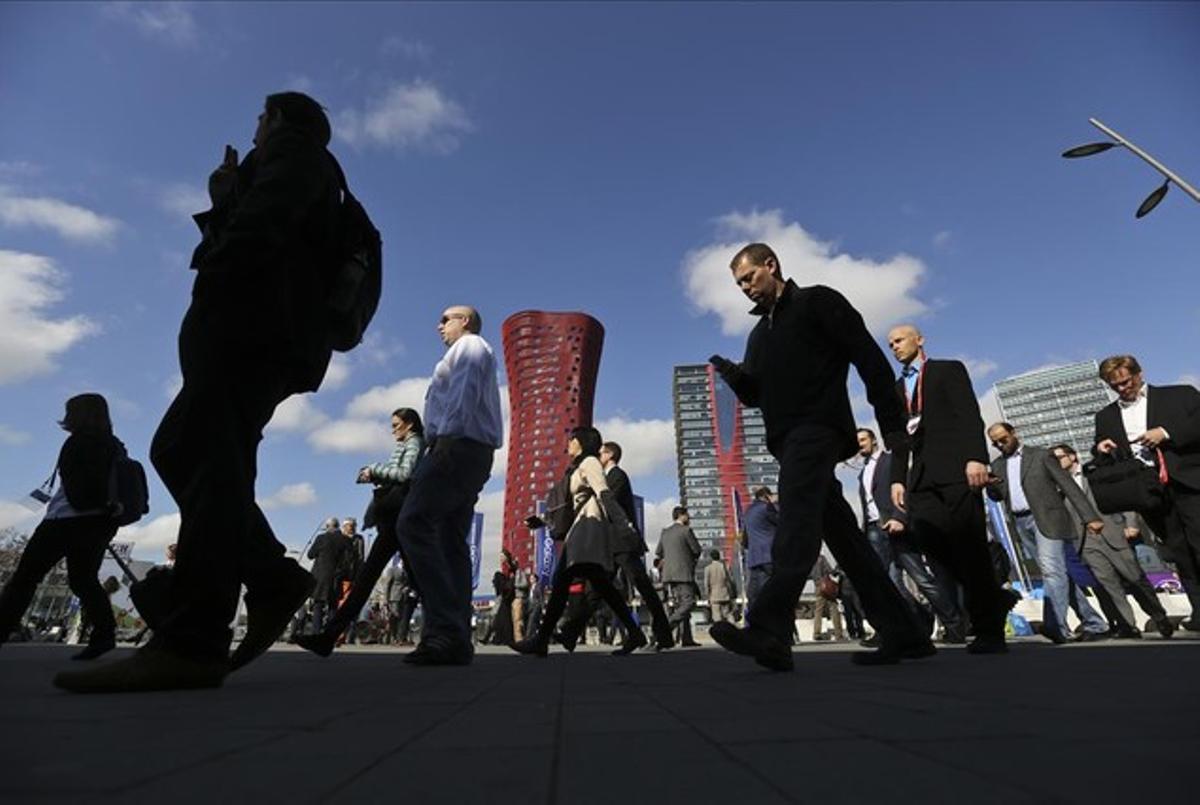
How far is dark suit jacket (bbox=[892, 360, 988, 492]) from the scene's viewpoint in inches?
179

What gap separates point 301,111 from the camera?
10.2 feet

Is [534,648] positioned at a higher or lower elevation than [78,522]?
lower

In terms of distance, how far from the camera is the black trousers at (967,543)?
4363 mm

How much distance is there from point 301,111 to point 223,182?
1.47 ft

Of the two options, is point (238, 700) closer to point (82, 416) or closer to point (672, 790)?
point (672, 790)

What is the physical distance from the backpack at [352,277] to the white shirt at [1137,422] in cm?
492

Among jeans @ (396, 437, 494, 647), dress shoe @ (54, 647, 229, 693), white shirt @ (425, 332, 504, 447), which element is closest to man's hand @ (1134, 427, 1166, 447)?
white shirt @ (425, 332, 504, 447)

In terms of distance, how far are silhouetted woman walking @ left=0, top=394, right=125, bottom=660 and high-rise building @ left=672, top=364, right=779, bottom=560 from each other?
396ft

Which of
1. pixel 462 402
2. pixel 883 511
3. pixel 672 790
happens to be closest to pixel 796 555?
pixel 462 402

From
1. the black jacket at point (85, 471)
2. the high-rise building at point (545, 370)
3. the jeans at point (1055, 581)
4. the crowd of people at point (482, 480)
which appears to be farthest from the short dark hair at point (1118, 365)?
the high-rise building at point (545, 370)

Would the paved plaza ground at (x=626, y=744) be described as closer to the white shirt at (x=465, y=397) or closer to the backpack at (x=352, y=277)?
the backpack at (x=352, y=277)

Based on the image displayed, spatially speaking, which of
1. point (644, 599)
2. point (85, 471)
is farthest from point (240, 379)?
point (644, 599)

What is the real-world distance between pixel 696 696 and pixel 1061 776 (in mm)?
1324

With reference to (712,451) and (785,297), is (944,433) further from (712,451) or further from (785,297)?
(712,451)
